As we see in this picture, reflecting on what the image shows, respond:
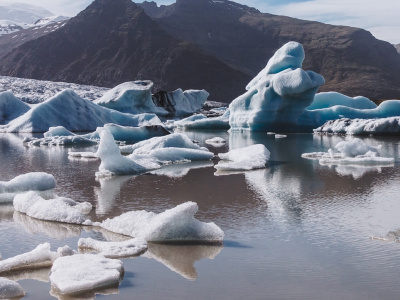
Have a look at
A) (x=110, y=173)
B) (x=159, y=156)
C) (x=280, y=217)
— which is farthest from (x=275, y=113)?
(x=280, y=217)

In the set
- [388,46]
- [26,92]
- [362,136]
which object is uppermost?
[388,46]

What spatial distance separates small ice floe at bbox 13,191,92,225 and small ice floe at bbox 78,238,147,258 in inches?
23.7

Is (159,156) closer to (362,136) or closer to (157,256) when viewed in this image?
(157,256)

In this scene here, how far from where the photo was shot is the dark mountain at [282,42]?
6548cm

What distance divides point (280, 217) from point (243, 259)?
3.77ft

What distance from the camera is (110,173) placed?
21.9 feet

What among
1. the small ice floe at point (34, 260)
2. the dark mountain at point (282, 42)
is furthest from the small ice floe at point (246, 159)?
the dark mountain at point (282, 42)

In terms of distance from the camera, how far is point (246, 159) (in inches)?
301

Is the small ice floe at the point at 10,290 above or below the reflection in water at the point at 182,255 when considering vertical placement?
above

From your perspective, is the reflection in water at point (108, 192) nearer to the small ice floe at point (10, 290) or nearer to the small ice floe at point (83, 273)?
the small ice floe at point (83, 273)

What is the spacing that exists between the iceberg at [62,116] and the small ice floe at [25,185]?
1119 centimetres

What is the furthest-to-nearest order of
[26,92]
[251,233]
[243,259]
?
[26,92], [251,233], [243,259]

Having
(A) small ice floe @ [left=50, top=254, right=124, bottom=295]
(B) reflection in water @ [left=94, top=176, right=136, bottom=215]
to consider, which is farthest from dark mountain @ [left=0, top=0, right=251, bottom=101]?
(A) small ice floe @ [left=50, top=254, right=124, bottom=295]

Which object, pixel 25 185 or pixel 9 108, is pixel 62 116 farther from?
pixel 25 185
